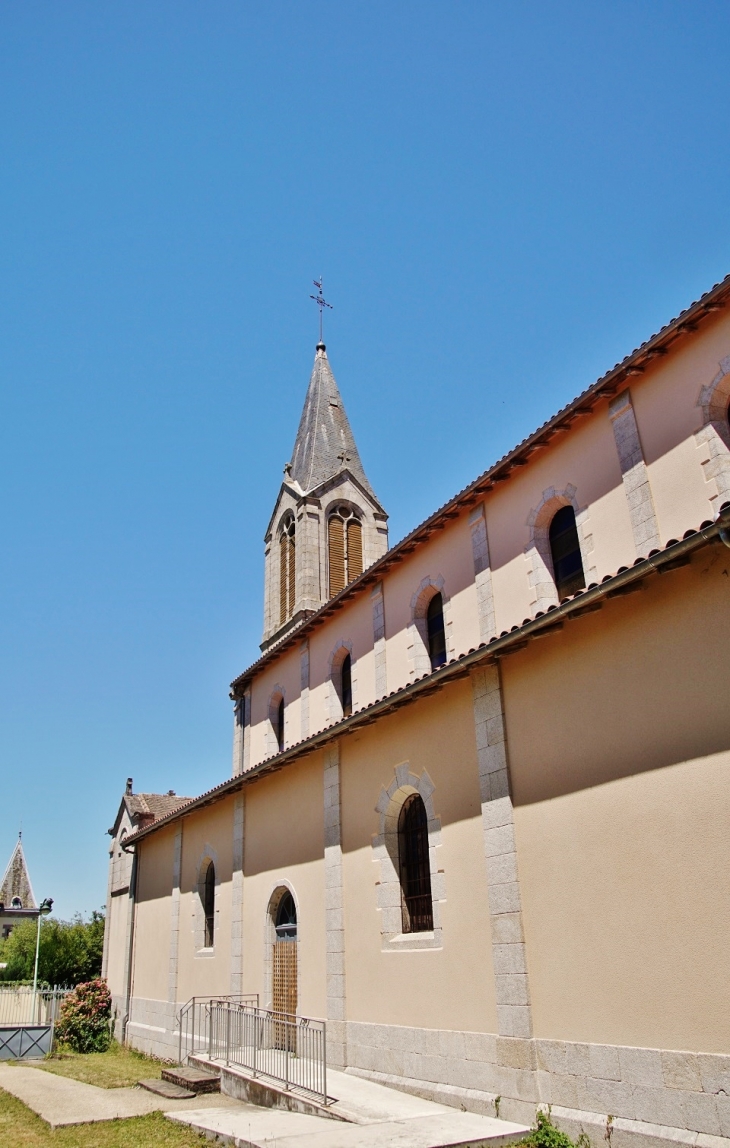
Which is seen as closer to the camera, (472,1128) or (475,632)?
(472,1128)

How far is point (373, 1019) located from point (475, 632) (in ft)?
19.5

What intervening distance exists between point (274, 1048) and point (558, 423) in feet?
34.0

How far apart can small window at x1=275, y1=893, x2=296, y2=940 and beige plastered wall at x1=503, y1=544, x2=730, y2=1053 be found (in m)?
7.61

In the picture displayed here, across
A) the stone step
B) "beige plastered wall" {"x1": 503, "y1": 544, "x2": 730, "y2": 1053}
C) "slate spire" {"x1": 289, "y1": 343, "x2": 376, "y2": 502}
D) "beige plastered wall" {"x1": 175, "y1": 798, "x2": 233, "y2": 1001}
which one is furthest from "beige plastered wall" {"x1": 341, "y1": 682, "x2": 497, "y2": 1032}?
"slate spire" {"x1": 289, "y1": 343, "x2": 376, "y2": 502}

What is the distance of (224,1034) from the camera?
16.4m

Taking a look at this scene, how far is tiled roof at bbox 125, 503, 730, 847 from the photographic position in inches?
306

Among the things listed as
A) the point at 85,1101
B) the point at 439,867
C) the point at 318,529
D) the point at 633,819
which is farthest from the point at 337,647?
the point at 633,819

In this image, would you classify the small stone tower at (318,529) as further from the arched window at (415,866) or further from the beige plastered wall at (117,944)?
the arched window at (415,866)

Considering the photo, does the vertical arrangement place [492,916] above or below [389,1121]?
above

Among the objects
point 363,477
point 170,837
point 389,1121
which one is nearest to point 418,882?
point 389,1121

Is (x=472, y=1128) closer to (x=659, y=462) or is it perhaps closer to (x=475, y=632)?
(x=475, y=632)

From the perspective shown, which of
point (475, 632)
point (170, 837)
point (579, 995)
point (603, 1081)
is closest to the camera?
point (603, 1081)

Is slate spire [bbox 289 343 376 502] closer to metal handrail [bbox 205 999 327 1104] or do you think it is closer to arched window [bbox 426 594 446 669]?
arched window [bbox 426 594 446 669]

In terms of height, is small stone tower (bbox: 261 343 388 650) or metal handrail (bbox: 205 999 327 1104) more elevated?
small stone tower (bbox: 261 343 388 650)
